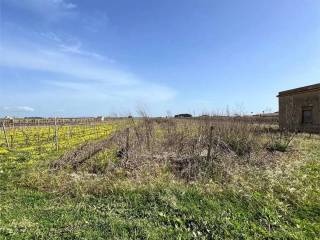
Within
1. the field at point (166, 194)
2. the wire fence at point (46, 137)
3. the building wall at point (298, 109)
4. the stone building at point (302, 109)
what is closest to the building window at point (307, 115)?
the stone building at point (302, 109)

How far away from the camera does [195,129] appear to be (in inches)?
490

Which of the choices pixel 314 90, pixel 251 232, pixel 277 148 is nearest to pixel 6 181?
pixel 251 232

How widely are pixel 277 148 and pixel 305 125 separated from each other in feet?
40.0

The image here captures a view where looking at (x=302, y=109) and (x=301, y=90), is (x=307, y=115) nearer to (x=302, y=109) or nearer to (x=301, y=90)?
(x=302, y=109)

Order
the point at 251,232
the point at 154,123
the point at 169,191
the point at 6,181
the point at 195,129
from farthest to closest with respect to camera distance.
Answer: the point at 154,123
the point at 195,129
the point at 6,181
the point at 169,191
the point at 251,232

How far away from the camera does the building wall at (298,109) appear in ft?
72.3

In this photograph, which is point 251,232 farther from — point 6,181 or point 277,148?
point 277,148

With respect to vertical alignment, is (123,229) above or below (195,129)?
below

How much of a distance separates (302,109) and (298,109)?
1.49 feet

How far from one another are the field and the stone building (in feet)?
39.0

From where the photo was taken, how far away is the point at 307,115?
23.4 meters

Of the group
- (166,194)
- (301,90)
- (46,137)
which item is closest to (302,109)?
(301,90)

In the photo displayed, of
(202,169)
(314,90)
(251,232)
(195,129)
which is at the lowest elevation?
(251,232)

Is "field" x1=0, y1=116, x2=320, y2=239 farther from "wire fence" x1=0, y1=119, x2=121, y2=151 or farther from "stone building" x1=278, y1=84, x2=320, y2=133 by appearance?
"stone building" x1=278, y1=84, x2=320, y2=133
